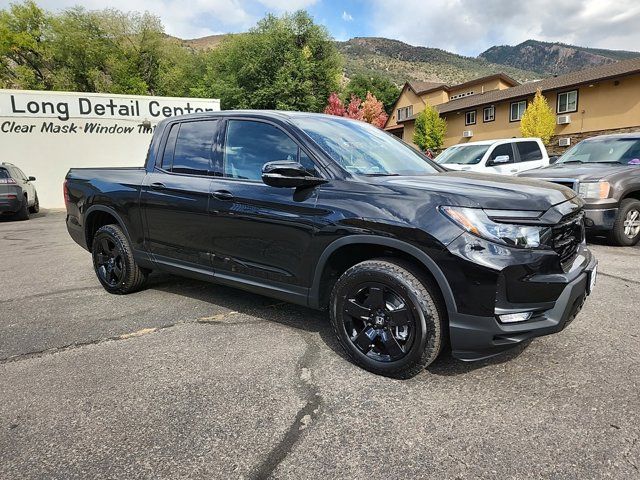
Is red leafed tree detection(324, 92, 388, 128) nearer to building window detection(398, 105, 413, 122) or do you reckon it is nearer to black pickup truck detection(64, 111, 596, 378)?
building window detection(398, 105, 413, 122)

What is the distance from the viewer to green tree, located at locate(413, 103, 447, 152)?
36.8 m

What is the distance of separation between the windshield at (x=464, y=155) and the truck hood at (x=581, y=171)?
316cm

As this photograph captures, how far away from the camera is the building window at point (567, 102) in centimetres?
2773

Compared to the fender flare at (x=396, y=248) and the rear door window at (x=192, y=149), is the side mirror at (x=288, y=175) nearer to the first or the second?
the fender flare at (x=396, y=248)

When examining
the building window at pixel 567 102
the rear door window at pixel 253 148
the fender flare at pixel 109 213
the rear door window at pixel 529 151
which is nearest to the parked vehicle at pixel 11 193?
the fender flare at pixel 109 213

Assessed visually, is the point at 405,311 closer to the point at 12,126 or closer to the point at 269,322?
the point at 269,322

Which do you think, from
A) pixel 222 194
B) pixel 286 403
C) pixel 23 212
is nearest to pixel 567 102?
pixel 23 212

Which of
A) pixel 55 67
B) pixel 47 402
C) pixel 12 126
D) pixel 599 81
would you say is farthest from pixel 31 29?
pixel 47 402

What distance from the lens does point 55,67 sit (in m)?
38.6

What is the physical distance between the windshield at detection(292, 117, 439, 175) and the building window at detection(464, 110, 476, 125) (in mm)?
34668

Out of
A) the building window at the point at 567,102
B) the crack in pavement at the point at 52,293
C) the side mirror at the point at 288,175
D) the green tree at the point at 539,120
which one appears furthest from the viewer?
the building window at the point at 567,102

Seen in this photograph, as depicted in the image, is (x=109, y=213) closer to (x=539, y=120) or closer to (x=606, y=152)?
(x=606, y=152)

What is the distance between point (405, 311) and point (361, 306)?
30cm

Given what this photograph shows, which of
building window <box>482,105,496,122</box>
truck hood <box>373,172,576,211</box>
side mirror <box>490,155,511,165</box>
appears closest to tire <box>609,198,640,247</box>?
side mirror <box>490,155,511,165</box>
